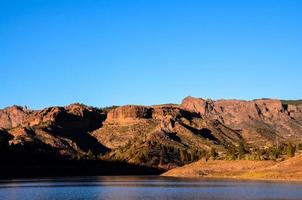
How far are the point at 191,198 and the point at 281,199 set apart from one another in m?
14.6

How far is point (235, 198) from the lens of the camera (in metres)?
88.4

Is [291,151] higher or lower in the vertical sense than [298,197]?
higher

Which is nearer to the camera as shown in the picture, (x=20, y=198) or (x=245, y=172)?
(x=20, y=198)

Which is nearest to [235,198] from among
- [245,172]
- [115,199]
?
[115,199]

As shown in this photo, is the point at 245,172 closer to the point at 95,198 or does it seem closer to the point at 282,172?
the point at 282,172

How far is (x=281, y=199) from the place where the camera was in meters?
85.1

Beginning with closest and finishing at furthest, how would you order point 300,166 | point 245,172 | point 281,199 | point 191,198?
1. point 281,199
2. point 191,198
3. point 300,166
4. point 245,172

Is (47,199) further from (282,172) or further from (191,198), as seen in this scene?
(282,172)

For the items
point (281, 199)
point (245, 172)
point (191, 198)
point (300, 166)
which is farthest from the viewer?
point (245, 172)

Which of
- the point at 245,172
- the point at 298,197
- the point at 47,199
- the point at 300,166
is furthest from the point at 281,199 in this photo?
the point at 245,172

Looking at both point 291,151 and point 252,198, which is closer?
point 252,198

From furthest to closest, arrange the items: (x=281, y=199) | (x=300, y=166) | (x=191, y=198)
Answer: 1. (x=300, y=166)
2. (x=191, y=198)
3. (x=281, y=199)

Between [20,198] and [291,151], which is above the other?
[291,151]

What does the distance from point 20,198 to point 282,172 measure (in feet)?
324
